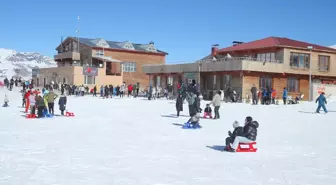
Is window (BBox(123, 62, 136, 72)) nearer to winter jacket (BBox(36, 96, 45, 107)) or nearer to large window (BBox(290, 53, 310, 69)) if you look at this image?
Result: large window (BBox(290, 53, 310, 69))

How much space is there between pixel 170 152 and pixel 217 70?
2614 centimetres

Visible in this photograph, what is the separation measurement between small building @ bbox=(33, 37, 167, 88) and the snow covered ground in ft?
109

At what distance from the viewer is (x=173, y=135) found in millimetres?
11797

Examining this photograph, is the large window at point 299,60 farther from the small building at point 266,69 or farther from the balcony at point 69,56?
the balcony at point 69,56

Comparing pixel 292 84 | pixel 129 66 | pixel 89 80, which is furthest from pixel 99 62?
pixel 292 84

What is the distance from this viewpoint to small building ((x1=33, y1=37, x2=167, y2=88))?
46188mm

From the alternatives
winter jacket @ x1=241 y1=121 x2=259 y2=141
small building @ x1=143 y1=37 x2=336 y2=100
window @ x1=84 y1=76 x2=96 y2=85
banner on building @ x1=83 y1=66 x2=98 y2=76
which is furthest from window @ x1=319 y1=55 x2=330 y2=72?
winter jacket @ x1=241 y1=121 x2=259 y2=141

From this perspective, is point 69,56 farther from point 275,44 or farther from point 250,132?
point 250,132

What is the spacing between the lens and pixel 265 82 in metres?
34.0

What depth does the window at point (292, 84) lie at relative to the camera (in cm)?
3572

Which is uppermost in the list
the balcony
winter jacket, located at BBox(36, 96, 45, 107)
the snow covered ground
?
the balcony

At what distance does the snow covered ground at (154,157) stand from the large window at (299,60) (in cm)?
2369

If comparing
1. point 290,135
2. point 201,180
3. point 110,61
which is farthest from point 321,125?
point 110,61

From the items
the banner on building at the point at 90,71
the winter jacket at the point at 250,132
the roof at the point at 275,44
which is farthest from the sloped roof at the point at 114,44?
the winter jacket at the point at 250,132
